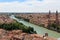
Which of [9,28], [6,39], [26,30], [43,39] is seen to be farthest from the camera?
[9,28]

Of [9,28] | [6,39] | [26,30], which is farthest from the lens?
[9,28]

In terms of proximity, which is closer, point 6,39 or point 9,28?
point 6,39

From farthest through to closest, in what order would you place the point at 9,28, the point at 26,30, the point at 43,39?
the point at 9,28
the point at 26,30
the point at 43,39

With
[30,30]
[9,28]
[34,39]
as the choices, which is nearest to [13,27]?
[9,28]

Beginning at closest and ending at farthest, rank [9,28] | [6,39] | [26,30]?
1. [6,39]
2. [26,30]
3. [9,28]

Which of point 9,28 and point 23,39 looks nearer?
point 23,39

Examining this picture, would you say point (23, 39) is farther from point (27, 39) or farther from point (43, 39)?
point (43, 39)

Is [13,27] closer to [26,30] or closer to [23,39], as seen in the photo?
[26,30]

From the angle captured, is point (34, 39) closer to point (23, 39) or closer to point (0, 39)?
point (23, 39)

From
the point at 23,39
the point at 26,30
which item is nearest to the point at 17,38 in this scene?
the point at 23,39
